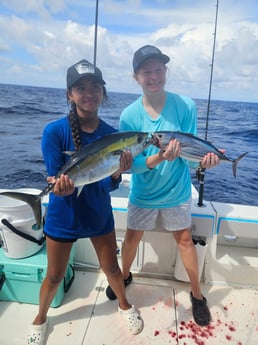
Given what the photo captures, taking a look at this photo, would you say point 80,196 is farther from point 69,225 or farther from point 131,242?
point 131,242

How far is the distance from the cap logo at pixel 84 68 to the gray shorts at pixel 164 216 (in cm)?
116

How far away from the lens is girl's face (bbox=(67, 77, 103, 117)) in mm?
1792


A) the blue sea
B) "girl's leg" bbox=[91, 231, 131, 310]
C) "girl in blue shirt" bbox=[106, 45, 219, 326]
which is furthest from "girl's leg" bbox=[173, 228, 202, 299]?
the blue sea

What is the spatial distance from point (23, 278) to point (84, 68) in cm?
182

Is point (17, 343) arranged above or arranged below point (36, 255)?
below

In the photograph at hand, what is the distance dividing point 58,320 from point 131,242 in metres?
0.88

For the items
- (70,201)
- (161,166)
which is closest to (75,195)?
(70,201)

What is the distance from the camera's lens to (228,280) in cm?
283

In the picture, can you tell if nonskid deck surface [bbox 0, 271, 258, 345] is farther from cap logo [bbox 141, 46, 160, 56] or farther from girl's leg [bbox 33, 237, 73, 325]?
cap logo [bbox 141, 46, 160, 56]

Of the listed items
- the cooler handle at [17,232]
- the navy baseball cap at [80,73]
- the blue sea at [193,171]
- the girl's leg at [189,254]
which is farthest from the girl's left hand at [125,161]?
the blue sea at [193,171]

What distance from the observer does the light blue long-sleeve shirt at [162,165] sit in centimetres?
219

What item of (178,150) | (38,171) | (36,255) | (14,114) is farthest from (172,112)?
(14,114)

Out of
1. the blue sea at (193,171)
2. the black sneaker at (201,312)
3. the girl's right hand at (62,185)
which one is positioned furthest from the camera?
the blue sea at (193,171)

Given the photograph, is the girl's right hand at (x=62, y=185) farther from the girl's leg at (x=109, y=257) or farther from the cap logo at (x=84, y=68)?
the cap logo at (x=84, y=68)
